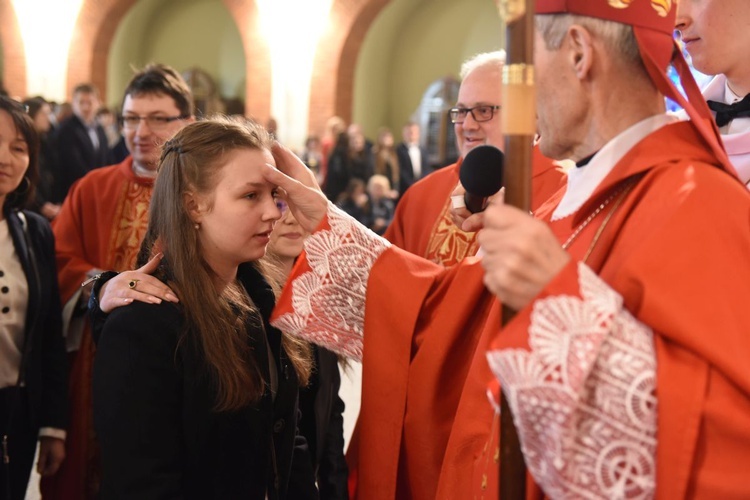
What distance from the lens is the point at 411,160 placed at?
40.7 ft

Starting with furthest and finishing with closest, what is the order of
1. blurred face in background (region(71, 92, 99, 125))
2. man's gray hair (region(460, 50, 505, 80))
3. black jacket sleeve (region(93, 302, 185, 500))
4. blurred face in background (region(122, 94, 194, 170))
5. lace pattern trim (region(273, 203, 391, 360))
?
blurred face in background (region(71, 92, 99, 125)), blurred face in background (region(122, 94, 194, 170)), man's gray hair (region(460, 50, 505, 80)), lace pattern trim (region(273, 203, 391, 360)), black jacket sleeve (region(93, 302, 185, 500))

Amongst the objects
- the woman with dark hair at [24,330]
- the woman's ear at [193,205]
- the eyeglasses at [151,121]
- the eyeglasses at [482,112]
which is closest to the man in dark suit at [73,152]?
the eyeglasses at [151,121]

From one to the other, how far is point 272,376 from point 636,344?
1097 millimetres

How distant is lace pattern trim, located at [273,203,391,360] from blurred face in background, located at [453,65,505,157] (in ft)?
3.51

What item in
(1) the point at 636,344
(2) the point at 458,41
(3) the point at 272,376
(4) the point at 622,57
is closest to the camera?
(1) the point at 636,344

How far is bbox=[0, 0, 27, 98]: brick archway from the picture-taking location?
48.8 ft

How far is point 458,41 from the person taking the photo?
14445 mm

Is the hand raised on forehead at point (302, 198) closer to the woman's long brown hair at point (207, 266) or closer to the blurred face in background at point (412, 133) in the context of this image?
the woman's long brown hair at point (207, 266)

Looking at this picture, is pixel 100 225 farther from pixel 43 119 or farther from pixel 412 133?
pixel 412 133

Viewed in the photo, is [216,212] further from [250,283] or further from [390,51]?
[390,51]

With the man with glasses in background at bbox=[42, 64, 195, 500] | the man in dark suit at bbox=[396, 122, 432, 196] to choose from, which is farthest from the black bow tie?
the man in dark suit at bbox=[396, 122, 432, 196]

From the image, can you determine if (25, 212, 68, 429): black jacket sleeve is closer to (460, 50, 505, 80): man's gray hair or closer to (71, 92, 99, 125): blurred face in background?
(460, 50, 505, 80): man's gray hair

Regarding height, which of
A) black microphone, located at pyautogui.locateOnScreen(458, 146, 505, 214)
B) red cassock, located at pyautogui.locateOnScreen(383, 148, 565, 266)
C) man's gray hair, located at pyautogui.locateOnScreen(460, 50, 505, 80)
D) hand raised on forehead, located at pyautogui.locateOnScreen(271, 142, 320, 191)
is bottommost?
red cassock, located at pyautogui.locateOnScreen(383, 148, 565, 266)

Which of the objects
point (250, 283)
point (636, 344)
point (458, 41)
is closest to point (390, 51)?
point (458, 41)
